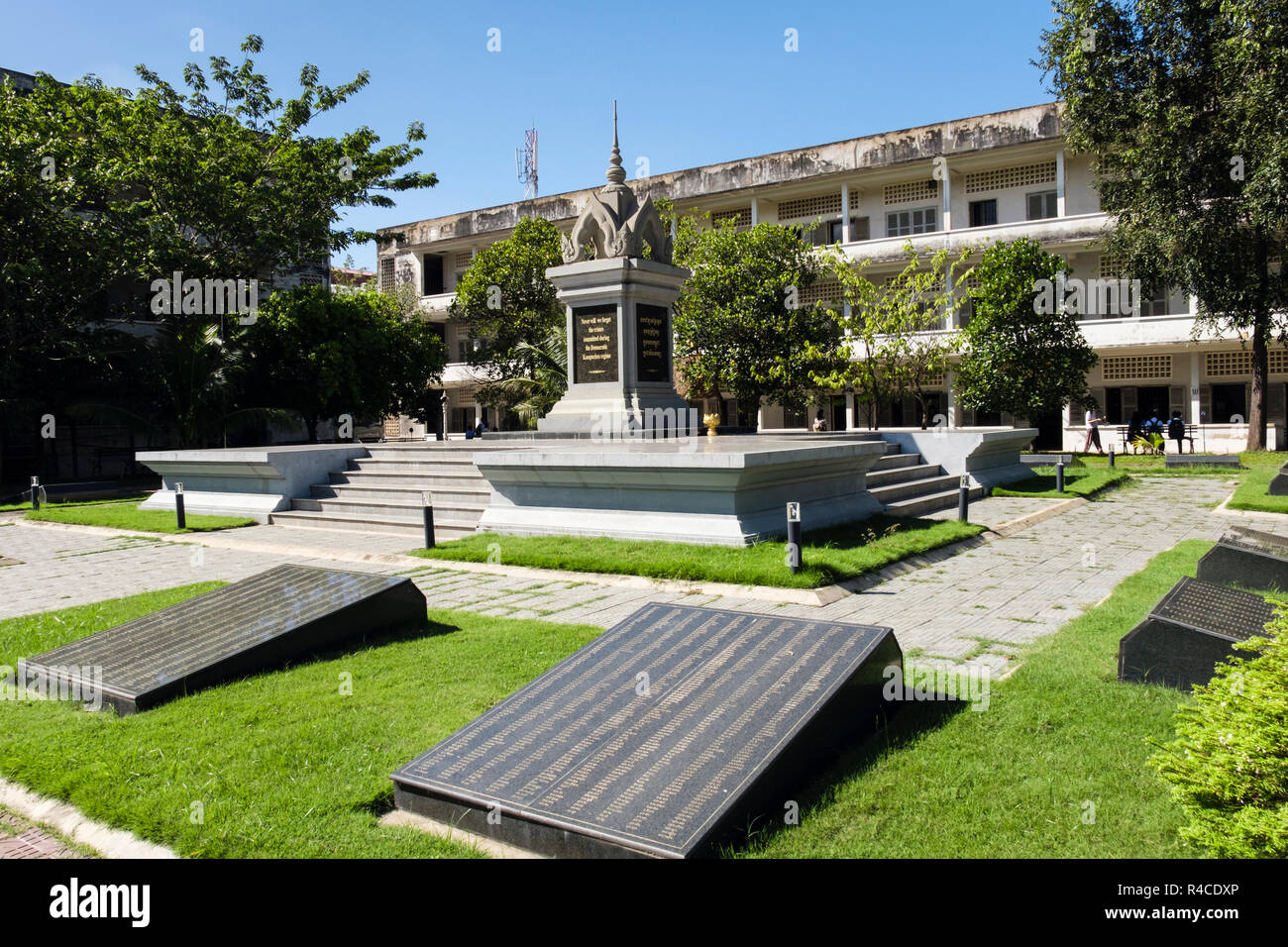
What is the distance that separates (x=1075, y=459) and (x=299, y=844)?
990 inches

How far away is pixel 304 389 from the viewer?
27016 millimetres

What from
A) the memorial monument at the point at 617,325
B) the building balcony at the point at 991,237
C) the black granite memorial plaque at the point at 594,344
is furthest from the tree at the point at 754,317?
the black granite memorial plaque at the point at 594,344

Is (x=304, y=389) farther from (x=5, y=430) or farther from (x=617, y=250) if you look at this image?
(x=617, y=250)

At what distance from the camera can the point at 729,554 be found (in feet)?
29.9

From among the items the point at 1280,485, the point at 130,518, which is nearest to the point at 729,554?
the point at 1280,485

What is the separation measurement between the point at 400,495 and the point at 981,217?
91.8ft

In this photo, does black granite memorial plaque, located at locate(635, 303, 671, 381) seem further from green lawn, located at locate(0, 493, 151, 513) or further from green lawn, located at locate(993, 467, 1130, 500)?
green lawn, located at locate(0, 493, 151, 513)

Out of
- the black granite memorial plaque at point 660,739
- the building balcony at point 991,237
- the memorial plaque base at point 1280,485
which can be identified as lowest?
the black granite memorial plaque at point 660,739

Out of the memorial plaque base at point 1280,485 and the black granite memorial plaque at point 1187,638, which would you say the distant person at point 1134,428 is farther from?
the black granite memorial plaque at point 1187,638

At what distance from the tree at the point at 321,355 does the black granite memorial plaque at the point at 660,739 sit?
23669 millimetres

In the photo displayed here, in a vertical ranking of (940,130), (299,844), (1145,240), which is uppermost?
(940,130)

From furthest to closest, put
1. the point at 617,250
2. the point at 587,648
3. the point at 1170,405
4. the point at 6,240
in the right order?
the point at 1170,405 → the point at 6,240 → the point at 617,250 → the point at 587,648

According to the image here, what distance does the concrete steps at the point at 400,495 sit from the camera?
1310 centimetres

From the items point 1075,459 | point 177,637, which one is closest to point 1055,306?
point 1075,459
